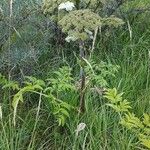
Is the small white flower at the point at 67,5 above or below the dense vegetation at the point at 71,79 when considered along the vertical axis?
above

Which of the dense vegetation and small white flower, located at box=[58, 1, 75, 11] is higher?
small white flower, located at box=[58, 1, 75, 11]

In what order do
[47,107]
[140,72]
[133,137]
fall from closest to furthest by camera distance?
1. [133,137]
2. [47,107]
3. [140,72]

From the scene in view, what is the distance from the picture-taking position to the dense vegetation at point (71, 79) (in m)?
2.43

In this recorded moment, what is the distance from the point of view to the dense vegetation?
243cm

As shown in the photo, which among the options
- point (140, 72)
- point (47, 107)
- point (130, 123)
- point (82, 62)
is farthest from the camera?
point (140, 72)

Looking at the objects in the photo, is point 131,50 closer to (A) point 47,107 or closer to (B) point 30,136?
(A) point 47,107

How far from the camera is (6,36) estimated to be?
10.2ft

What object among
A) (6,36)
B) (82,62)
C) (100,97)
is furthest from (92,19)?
(6,36)

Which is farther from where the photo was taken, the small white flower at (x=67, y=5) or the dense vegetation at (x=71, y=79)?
the small white flower at (x=67, y=5)

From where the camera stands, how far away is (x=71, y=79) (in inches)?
104

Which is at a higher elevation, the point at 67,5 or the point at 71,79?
the point at 67,5

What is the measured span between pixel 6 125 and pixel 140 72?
1041 millimetres

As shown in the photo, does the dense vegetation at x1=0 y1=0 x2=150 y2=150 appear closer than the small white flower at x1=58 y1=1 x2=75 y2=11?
Yes

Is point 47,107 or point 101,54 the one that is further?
point 101,54
